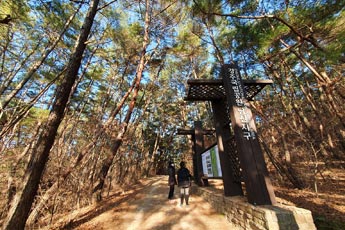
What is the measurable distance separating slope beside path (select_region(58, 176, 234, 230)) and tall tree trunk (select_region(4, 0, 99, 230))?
1.48 meters

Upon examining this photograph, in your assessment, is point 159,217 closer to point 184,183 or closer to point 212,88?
point 184,183

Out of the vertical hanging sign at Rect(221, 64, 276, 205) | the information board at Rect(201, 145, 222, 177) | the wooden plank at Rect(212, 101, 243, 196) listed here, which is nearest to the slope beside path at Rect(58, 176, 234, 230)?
the wooden plank at Rect(212, 101, 243, 196)

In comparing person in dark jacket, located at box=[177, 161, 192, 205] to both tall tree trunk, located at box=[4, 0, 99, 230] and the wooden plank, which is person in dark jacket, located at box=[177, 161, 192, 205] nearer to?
the wooden plank

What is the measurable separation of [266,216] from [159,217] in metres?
2.96

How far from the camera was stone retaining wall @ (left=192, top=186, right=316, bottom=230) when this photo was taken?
7.92ft

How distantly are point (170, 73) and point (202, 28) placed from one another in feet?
17.6

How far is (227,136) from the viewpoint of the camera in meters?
4.77

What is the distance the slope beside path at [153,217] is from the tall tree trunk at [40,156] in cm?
148

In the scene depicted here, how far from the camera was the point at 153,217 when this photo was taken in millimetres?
4641

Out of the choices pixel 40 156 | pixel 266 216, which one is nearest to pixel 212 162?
pixel 266 216

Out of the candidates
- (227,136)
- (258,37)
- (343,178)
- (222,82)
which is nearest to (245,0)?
(258,37)

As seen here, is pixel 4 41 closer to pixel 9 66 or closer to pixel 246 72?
pixel 9 66

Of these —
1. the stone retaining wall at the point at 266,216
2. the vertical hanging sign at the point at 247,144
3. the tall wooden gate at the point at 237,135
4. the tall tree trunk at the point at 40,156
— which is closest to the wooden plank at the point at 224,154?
the tall wooden gate at the point at 237,135

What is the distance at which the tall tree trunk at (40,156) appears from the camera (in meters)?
2.90
